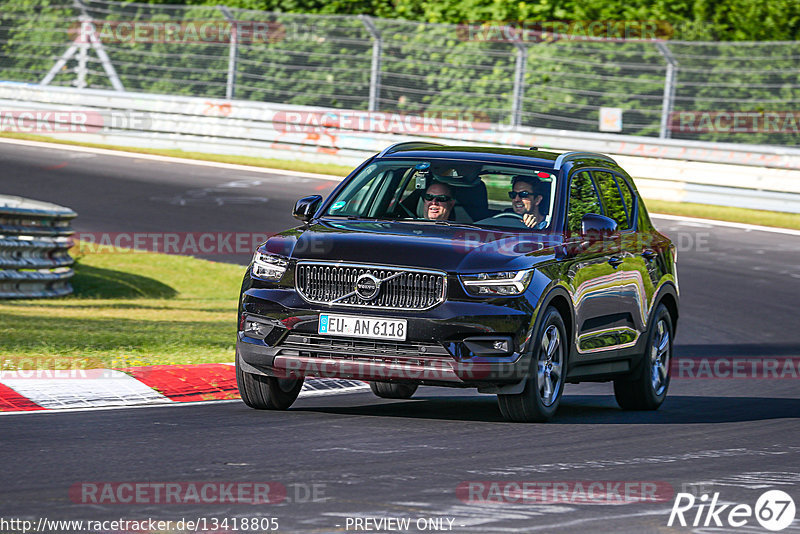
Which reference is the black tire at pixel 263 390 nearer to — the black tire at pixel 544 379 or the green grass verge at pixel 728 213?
the black tire at pixel 544 379

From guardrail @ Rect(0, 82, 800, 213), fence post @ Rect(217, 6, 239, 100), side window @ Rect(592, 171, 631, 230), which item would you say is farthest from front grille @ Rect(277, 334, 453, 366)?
fence post @ Rect(217, 6, 239, 100)

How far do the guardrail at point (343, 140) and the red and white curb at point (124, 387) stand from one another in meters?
14.0

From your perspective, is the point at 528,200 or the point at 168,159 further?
the point at 168,159

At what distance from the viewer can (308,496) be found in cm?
648

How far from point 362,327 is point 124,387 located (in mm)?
2128

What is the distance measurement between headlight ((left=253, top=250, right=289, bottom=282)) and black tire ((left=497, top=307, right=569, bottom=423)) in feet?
5.02

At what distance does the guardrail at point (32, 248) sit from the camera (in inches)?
605

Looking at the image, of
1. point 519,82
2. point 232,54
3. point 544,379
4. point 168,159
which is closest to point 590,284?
point 544,379

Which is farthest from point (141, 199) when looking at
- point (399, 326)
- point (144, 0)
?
point (399, 326)

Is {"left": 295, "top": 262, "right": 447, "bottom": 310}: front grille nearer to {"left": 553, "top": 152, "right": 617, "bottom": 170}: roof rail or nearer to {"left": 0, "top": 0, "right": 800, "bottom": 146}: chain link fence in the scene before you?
{"left": 553, "top": 152, "right": 617, "bottom": 170}: roof rail

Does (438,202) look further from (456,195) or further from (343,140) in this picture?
(343,140)

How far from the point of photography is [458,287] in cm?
859

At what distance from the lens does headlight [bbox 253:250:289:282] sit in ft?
29.2

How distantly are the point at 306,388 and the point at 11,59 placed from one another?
2081 cm
